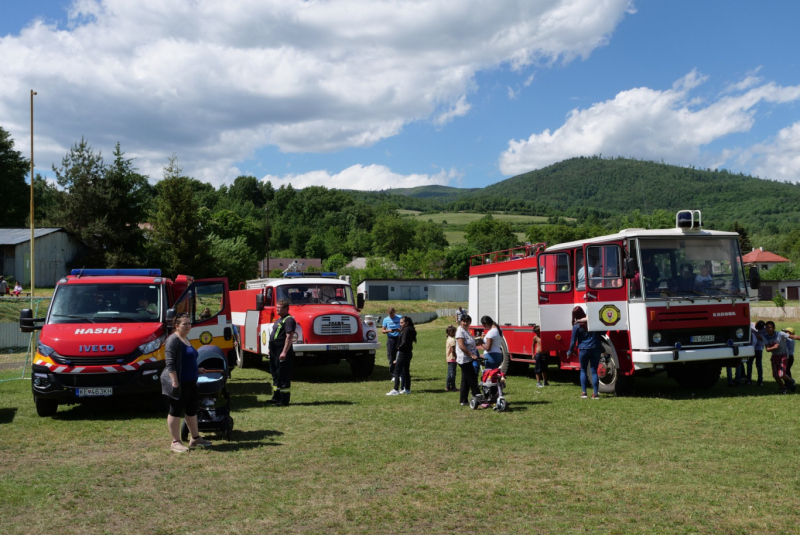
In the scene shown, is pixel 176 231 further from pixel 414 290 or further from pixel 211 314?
pixel 211 314

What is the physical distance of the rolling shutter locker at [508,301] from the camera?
1764 cm

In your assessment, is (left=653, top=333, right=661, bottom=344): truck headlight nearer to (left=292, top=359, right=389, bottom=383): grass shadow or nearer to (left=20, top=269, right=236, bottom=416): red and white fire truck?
(left=292, top=359, right=389, bottom=383): grass shadow

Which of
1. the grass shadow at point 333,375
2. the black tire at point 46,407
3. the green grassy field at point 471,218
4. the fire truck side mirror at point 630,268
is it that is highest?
the green grassy field at point 471,218

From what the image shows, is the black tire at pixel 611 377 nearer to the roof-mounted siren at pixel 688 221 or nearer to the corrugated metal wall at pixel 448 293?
the roof-mounted siren at pixel 688 221

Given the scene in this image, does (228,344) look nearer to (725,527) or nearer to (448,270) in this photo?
(725,527)

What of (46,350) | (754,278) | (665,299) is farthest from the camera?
(754,278)

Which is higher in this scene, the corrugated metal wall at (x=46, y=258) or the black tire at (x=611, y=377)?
the corrugated metal wall at (x=46, y=258)

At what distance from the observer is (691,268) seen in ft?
44.3

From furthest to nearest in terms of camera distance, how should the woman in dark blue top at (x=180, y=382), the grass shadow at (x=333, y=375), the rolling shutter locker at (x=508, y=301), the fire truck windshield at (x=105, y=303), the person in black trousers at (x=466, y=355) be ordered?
the grass shadow at (x=333, y=375) < the rolling shutter locker at (x=508, y=301) < the person in black trousers at (x=466, y=355) < the fire truck windshield at (x=105, y=303) < the woman in dark blue top at (x=180, y=382)

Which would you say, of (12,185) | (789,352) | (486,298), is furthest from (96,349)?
(12,185)

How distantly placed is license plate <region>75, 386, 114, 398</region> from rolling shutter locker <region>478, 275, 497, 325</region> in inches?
410

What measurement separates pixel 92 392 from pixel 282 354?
10.2 ft

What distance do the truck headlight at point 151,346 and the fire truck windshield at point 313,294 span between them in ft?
22.1

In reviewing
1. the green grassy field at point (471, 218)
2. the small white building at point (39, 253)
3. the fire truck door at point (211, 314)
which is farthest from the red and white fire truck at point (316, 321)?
the green grassy field at point (471, 218)
